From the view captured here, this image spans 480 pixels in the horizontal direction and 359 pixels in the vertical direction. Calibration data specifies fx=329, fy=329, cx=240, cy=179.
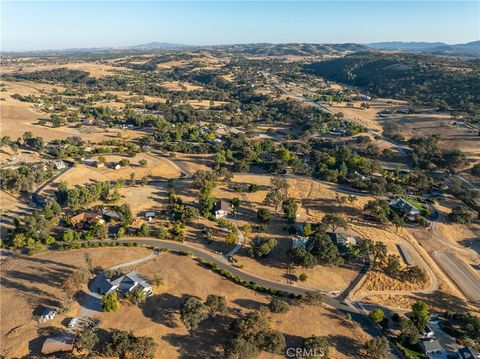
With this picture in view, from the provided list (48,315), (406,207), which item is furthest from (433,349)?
(48,315)

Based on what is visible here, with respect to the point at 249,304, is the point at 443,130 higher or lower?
higher

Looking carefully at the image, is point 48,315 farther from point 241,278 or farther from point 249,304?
point 241,278

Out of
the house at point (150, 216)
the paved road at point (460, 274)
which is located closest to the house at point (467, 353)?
the paved road at point (460, 274)

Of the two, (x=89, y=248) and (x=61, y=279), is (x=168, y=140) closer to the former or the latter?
(x=89, y=248)

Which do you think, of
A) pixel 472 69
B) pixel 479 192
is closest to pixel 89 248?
pixel 479 192

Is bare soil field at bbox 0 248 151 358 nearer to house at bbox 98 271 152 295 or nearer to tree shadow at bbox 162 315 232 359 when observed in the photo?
house at bbox 98 271 152 295

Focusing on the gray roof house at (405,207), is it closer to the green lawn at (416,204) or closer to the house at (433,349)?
the green lawn at (416,204)

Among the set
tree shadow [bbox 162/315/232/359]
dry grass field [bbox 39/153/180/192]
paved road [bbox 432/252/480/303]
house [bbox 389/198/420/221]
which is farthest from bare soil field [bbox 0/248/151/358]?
house [bbox 389/198/420/221]

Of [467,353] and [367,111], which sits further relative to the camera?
[367,111]
